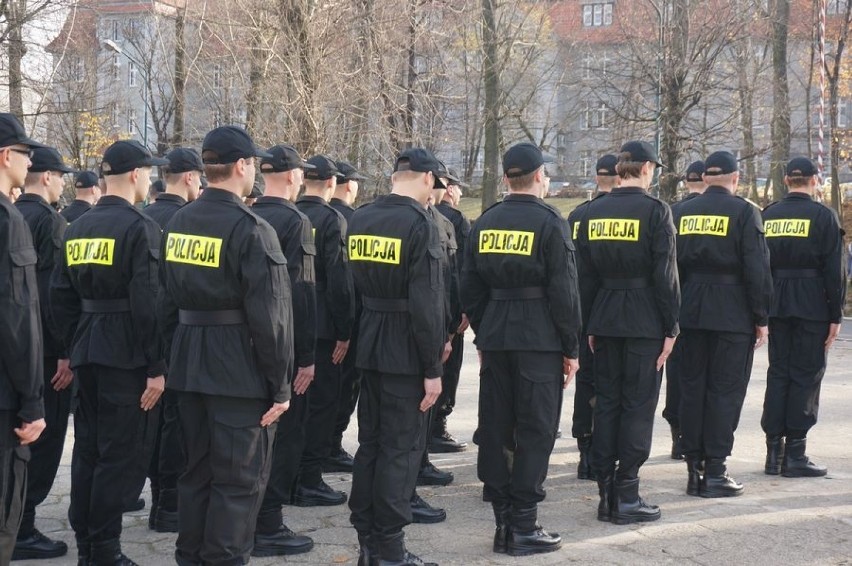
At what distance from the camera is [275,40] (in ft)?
57.2

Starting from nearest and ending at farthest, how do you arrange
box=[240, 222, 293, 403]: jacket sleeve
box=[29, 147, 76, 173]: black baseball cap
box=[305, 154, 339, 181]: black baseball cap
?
1. box=[240, 222, 293, 403]: jacket sleeve
2. box=[29, 147, 76, 173]: black baseball cap
3. box=[305, 154, 339, 181]: black baseball cap

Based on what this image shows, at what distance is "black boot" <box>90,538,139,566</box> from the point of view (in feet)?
18.7

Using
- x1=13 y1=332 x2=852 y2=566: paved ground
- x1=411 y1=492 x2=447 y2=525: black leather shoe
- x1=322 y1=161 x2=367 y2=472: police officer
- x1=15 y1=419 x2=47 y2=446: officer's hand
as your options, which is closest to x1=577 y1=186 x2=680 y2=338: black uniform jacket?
x1=13 y1=332 x2=852 y2=566: paved ground

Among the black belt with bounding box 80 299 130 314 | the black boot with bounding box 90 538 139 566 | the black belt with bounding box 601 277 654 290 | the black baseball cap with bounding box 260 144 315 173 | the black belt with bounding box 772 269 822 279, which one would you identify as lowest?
the black boot with bounding box 90 538 139 566

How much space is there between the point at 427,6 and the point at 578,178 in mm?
24360

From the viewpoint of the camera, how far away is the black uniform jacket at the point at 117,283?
5.76 metres

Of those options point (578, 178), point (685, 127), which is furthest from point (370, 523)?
point (578, 178)

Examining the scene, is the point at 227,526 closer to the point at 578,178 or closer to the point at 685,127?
the point at 685,127

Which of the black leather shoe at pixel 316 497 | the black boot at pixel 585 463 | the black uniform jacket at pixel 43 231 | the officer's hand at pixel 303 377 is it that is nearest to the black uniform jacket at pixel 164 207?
the black uniform jacket at pixel 43 231

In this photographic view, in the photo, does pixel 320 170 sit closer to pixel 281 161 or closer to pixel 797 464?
pixel 281 161

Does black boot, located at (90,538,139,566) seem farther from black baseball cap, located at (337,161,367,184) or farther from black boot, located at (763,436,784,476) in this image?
black boot, located at (763,436,784,476)

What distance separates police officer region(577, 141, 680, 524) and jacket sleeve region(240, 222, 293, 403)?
8.82ft

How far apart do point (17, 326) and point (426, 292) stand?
2.20 metres

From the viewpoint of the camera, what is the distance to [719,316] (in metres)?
7.46
